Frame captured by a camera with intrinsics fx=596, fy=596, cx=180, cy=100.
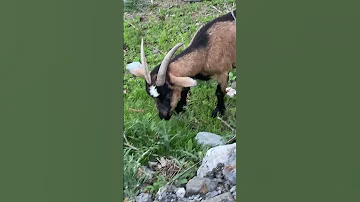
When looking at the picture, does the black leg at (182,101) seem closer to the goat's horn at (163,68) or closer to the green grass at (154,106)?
the green grass at (154,106)

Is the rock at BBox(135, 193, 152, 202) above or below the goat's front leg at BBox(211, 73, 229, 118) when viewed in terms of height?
below

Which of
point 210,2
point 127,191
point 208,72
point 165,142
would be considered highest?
point 210,2

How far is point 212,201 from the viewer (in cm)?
419

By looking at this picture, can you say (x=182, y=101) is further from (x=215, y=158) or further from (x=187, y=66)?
(x=215, y=158)

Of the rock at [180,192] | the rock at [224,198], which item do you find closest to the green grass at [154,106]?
the rock at [180,192]

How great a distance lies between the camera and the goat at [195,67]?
172 inches

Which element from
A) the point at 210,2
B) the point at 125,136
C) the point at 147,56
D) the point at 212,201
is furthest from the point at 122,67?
the point at 212,201

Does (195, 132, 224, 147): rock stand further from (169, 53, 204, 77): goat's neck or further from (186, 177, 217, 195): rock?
(169, 53, 204, 77): goat's neck

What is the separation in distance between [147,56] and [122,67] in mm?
205

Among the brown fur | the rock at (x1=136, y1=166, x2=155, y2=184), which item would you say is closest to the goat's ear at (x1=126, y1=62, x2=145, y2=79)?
the brown fur

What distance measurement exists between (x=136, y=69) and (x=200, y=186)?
985 mm

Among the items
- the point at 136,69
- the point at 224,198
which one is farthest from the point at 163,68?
the point at 224,198

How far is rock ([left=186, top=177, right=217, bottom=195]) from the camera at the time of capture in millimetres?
4234

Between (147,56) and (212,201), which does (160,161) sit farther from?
(147,56)
